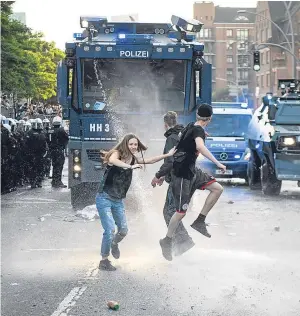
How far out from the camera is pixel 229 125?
25000mm

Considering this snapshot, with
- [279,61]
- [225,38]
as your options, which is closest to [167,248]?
[279,61]

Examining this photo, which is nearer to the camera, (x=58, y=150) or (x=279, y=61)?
(x=58, y=150)

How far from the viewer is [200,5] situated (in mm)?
151375

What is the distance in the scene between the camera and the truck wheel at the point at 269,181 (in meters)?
20.4

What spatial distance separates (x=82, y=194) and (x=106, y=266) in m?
6.59

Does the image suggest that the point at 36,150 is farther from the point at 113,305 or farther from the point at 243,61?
the point at 243,61

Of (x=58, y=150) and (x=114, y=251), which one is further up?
(x=58, y=150)

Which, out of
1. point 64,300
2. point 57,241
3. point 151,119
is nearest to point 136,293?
point 64,300

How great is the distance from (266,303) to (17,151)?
47.6 ft

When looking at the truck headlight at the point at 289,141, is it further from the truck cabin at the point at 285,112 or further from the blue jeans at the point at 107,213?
the blue jeans at the point at 107,213

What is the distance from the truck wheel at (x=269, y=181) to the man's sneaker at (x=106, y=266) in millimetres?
11073

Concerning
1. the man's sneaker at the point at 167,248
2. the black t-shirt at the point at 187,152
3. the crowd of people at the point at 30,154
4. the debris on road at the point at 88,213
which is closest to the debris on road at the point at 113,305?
the man's sneaker at the point at 167,248

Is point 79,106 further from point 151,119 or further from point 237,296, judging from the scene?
point 237,296

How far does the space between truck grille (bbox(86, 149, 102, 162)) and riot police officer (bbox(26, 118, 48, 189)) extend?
6842mm
